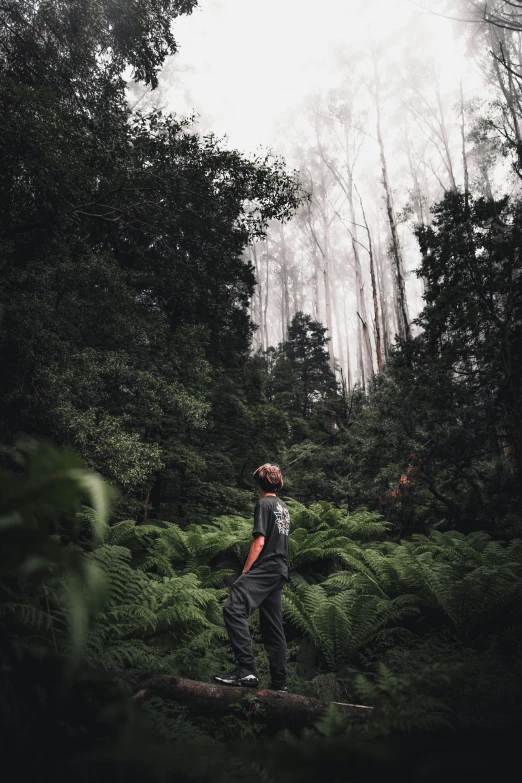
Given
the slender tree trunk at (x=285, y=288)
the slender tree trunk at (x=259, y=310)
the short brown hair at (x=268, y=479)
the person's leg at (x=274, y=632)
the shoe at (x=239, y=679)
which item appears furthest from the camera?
the slender tree trunk at (x=285, y=288)

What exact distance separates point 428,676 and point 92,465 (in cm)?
578

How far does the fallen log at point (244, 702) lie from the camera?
250cm

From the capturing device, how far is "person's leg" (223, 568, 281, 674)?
2.97 metres

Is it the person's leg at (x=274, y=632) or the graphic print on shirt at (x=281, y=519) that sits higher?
the graphic print on shirt at (x=281, y=519)

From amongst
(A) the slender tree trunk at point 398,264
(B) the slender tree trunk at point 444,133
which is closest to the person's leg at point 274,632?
(A) the slender tree trunk at point 398,264

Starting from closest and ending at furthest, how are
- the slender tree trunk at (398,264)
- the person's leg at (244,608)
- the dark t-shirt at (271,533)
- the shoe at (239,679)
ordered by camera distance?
the shoe at (239,679) → the person's leg at (244,608) → the dark t-shirt at (271,533) → the slender tree trunk at (398,264)

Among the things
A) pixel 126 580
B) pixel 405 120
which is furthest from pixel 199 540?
pixel 405 120

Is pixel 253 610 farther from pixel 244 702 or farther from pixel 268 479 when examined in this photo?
pixel 268 479

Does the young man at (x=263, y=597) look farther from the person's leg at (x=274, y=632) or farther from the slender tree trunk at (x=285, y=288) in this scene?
the slender tree trunk at (x=285, y=288)

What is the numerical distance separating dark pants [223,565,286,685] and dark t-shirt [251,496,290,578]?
0.06m

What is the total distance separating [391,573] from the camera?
5426mm

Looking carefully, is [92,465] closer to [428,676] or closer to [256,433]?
[428,676]

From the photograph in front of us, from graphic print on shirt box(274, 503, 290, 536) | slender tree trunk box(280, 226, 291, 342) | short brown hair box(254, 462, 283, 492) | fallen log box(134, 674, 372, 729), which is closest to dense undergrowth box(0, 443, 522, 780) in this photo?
fallen log box(134, 674, 372, 729)

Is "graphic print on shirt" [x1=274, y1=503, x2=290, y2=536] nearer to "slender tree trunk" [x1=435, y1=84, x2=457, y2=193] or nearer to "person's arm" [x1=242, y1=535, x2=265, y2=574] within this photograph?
"person's arm" [x1=242, y1=535, x2=265, y2=574]
